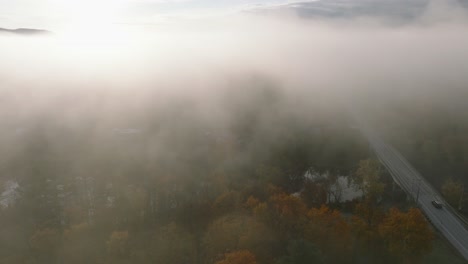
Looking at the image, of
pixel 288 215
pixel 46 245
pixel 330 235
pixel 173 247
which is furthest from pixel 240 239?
pixel 46 245

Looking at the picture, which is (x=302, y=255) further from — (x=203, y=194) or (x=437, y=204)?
(x=437, y=204)

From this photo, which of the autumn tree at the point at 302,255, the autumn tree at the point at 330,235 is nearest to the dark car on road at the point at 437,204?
the autumn tree at the point at 330,235

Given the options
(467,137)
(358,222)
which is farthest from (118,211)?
(467,137)

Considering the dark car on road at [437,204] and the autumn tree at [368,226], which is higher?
the autumn tree at [368,226]

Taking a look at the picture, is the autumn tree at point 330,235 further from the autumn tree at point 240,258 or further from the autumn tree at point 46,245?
the autumn tree at point 46,245

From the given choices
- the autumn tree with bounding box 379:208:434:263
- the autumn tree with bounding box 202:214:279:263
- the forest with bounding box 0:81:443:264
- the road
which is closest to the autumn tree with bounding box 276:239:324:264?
the forest with bounding box 0:81:443:264
